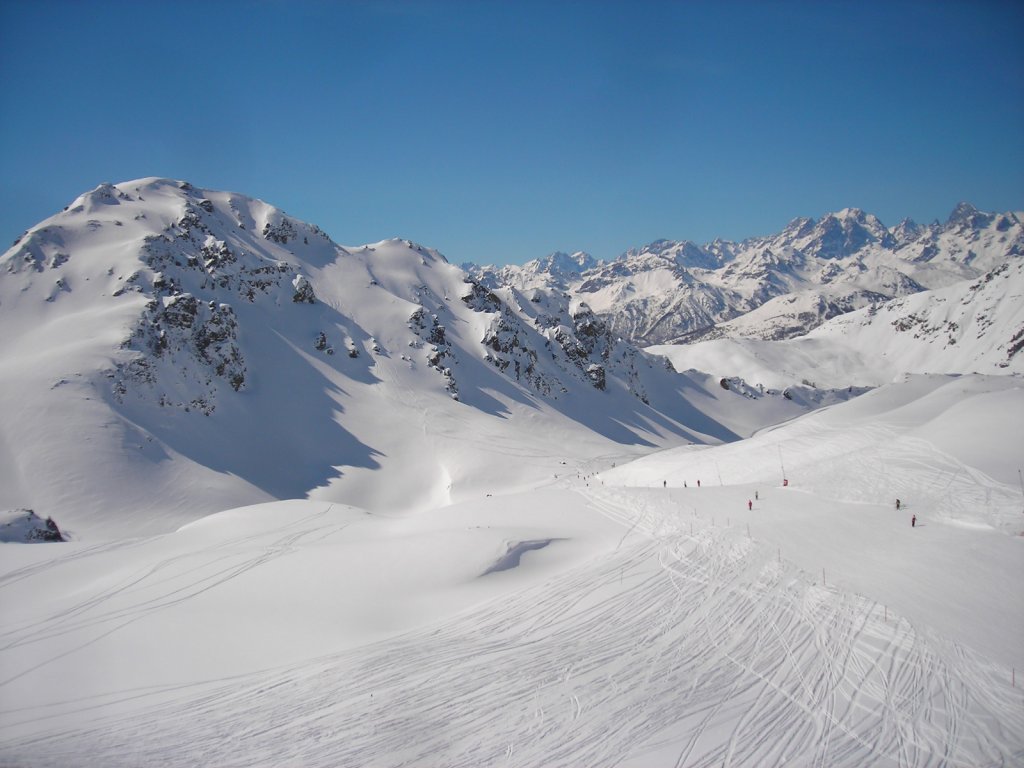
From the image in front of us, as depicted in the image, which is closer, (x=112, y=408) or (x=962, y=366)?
(x=112, y=408)

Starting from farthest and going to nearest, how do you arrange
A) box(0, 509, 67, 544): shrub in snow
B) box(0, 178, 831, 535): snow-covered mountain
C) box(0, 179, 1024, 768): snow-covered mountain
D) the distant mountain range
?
Answer: the distant mountain range → box(0, 178, 831, 535): snow-covered mountain → box(0, 509, 67, 544): shrub in snow → box(0, 179, 1024, 768): snow-covered mountain

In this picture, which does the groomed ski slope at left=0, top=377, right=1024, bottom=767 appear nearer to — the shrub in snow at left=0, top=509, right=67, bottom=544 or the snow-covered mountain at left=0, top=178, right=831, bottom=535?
the shrub in snow at left=0, top=509, right=67, bottom=544

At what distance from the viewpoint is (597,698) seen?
1241cm

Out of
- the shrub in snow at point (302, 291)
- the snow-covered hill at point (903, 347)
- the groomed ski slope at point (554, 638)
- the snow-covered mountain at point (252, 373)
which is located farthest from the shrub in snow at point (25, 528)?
the snow-covered hill at point (903, 347)

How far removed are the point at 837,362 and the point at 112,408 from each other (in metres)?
199

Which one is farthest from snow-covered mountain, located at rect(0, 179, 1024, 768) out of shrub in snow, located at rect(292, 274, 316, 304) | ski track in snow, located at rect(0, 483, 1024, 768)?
shrub in snow, located at rect(292, 274, 316, 304)

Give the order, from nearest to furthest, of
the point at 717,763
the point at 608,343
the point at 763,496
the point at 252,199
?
the point at 717,763, the point at 763,496, the point at 252,199, the point at 608,343

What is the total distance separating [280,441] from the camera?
63.1 metres

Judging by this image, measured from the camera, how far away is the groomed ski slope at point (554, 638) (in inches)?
446

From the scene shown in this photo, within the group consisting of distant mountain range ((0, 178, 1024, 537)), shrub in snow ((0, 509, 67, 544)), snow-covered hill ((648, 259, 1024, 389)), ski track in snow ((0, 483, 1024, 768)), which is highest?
snow-covered hill ((648, 259, 1024, 389))

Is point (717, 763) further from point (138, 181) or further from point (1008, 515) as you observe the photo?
point (138, 181)

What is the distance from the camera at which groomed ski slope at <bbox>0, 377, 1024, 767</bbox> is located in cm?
1133

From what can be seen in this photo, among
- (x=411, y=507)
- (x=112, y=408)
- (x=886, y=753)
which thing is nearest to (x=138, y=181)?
(x=112, y=408)

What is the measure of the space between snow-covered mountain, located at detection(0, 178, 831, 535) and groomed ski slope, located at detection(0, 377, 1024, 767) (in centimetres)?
2505
